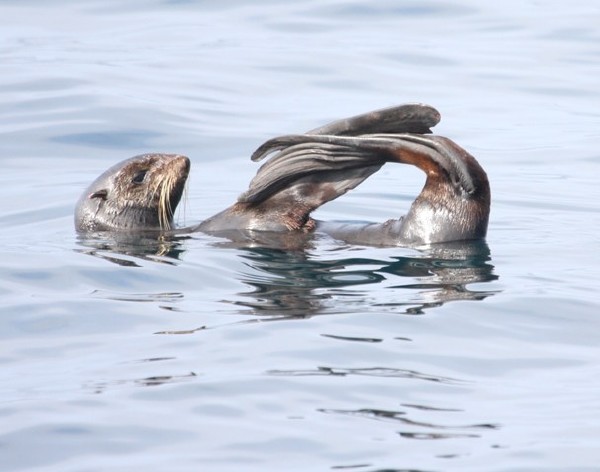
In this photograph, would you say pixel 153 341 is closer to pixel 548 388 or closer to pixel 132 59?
pixel 548 388

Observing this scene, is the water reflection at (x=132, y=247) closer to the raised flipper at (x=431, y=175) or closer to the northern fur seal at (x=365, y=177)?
the northern fur seal at (x=365, y=177)

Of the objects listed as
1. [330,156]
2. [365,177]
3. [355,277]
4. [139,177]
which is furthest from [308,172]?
[139,177]

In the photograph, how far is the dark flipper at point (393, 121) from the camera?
8070 mm

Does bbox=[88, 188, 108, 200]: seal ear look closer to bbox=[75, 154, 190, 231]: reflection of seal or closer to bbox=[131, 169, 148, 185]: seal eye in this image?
bbox=[75, 154, 190, 231]: reflection of seal

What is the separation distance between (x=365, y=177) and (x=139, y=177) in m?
1.72

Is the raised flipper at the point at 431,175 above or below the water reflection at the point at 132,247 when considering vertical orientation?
above

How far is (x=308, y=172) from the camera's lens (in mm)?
8453

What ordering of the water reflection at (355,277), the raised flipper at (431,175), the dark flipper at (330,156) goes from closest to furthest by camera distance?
the water reflection at (355,277)
the raised flipper at (431,175)
the dark flipper at (330,156)

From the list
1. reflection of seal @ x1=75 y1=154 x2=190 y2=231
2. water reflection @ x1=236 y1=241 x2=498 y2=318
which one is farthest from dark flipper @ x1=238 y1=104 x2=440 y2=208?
reflection of seal @ x1=75 y1=154 x2=190 y2=231

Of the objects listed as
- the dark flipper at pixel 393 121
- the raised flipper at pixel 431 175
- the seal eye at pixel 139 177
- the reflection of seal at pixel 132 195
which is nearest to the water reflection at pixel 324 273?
the raised flipper at pixel 431 175

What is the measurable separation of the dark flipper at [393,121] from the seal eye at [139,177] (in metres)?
1.63

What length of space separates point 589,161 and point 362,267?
5519 mm

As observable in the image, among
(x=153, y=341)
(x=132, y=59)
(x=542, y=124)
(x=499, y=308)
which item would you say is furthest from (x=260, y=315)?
(x=132, y=59)

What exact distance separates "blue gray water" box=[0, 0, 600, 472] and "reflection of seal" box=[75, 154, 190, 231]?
0.84ft
